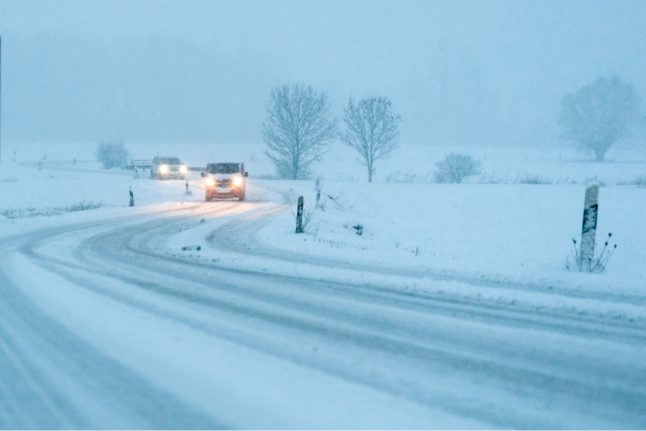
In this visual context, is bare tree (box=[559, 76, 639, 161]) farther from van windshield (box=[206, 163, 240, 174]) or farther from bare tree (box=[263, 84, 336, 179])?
van windshield (box=[206, 163, 240, 174])

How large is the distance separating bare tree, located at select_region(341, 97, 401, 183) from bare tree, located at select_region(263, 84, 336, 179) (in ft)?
7.02

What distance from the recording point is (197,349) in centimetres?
507

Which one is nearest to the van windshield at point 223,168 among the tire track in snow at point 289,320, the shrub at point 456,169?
the tire track in snow at point 289,320

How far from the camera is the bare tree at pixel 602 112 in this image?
64.3m

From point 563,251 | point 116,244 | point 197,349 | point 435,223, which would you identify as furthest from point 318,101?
point 197,349

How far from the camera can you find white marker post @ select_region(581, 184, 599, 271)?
9.66 meters

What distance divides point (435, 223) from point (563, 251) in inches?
269

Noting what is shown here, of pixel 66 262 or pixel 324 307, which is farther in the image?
pixel 66 262

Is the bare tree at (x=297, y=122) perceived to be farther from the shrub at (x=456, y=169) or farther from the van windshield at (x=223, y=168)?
the van windshield at (x=223, y=168)

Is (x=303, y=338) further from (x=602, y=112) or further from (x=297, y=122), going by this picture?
(x=602, y=112)

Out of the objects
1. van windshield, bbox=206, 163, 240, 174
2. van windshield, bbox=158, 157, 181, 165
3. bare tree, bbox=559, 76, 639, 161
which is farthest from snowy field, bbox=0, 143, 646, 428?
bare tree, bbox=559, 76, 639, 161

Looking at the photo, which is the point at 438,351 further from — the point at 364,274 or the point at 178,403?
the point at 364,274

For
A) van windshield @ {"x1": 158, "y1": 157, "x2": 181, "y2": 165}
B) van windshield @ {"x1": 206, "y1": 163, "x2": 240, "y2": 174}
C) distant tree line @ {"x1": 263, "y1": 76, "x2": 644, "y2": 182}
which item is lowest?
van windshield @ {"x1": 206, "y1": 163, "x2": 240, "y2": 174}

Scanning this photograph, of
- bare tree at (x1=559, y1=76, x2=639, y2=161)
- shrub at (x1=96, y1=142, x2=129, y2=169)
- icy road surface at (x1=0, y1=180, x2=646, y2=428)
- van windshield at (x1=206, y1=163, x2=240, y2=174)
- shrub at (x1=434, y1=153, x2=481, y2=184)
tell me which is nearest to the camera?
icy road surface at (x1=0, y1=180, x2=646, y2=428)
